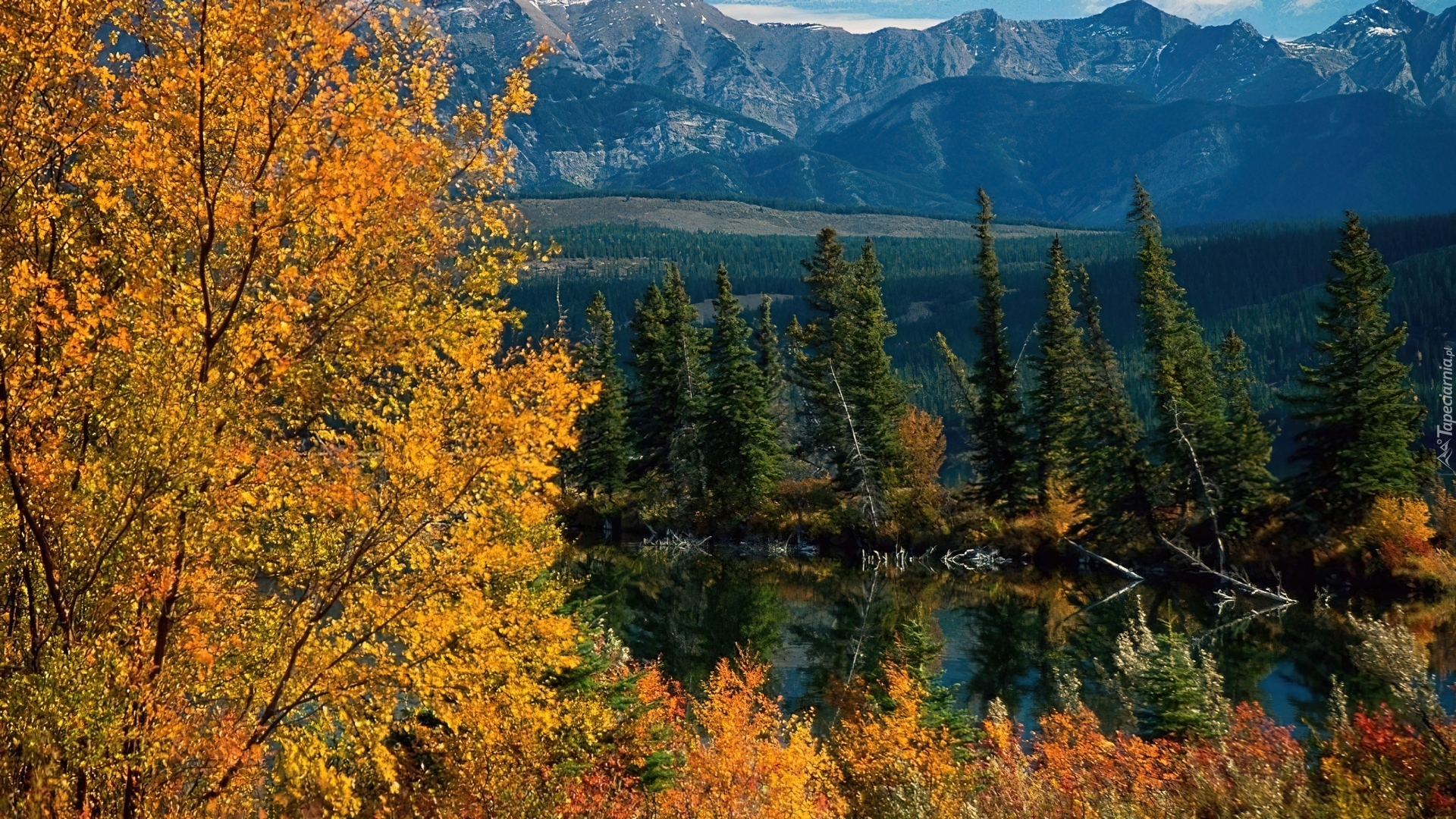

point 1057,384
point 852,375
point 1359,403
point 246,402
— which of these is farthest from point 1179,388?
point 246,402

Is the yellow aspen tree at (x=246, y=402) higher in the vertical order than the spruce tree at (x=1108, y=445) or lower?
higher

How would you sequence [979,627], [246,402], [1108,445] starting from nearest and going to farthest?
[246,402] → [979,627] → [1108,445]

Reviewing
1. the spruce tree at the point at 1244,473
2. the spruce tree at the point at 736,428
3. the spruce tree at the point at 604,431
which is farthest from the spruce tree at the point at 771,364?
the spruce tree at the point at 1244,473

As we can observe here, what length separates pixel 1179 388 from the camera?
5309cm

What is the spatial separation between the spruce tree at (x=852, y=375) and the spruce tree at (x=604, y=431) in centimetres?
1257

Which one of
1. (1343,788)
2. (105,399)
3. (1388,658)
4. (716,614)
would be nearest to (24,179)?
(105,399)

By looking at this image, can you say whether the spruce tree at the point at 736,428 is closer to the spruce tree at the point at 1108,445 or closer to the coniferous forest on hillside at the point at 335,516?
the spruce tree at the point at 1108,445

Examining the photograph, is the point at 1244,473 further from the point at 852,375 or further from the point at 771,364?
the point at 771,364

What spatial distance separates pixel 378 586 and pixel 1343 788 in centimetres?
1025

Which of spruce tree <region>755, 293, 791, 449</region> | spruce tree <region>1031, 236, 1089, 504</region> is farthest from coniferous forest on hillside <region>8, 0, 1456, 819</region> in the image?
spruce tree <region>755, 293, 791, 449</region>

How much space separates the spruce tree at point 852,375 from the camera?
→ 64625mm

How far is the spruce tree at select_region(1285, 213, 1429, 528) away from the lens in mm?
46000

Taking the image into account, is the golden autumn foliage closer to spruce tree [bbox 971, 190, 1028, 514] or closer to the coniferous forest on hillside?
the coniferous forest on hillside

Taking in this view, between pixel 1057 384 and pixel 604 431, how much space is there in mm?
28947
